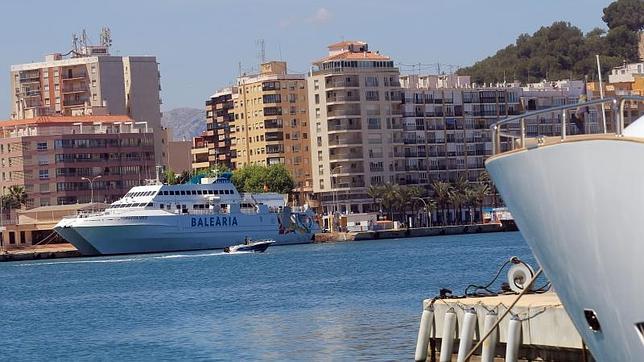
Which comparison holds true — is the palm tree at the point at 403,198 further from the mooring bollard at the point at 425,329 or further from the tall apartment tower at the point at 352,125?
the mooring bollard at the point at 425,329

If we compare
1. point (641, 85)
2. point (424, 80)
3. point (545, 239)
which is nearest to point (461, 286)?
point (545, 239)

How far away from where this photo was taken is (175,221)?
422 ft

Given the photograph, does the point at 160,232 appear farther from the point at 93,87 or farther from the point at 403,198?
the point at 93,87

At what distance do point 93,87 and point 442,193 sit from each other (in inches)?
1945

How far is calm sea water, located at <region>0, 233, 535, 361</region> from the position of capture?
3919 cm

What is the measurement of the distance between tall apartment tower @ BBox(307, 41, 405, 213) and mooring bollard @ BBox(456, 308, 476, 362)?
456 ft

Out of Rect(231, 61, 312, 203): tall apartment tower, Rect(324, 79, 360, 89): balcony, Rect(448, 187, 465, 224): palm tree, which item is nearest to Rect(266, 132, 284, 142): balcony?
Rect(231, 61, 312, 203): tall apartment tower

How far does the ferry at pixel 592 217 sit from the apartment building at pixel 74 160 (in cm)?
14375

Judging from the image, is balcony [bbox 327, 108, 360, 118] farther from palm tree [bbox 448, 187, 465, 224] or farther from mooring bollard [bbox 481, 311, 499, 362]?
mooring bollard [bbox 481, 311, 499, 362]

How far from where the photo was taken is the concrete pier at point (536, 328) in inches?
944

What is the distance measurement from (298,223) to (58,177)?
35066 mm

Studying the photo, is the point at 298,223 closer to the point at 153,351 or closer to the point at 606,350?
the point at 153,351

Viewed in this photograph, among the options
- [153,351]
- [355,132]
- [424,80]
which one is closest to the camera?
[153,351]

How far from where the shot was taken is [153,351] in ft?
134
